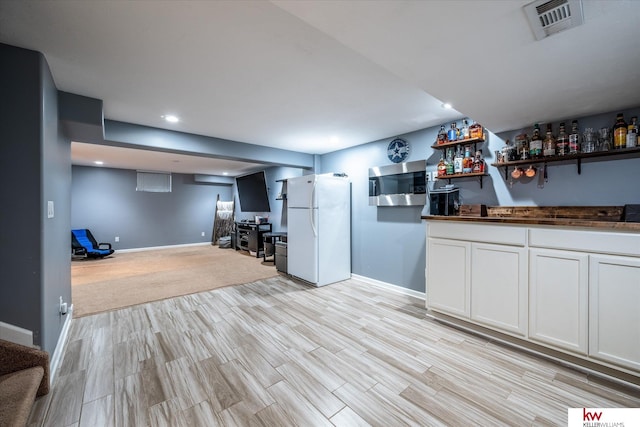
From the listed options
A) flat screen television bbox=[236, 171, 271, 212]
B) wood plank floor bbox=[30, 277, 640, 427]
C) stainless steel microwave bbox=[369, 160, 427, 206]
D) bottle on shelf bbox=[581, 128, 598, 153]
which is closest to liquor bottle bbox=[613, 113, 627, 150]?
bottle on shelf bbox=[581, 128, 598, 153]

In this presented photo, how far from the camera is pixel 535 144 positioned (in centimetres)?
227

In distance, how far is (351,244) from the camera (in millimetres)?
4238

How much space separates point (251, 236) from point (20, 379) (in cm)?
491

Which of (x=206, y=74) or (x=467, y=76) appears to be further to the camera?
(x=206, y=74)

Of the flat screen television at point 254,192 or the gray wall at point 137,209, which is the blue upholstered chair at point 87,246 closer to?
the gray wall at point 137,209

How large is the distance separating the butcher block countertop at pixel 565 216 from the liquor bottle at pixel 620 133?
49cm

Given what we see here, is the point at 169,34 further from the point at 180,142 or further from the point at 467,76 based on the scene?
the point at 180,142

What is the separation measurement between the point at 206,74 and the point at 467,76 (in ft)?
6.23

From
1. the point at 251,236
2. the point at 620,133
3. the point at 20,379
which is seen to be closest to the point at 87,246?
the point at 251,236

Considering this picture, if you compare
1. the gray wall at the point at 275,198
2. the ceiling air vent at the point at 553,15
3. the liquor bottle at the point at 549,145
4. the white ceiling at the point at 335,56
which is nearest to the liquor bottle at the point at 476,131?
the white ceiling at the point at 335,56

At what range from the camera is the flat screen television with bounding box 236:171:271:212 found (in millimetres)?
6238

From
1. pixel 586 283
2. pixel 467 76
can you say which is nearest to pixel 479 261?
pixel 586 283

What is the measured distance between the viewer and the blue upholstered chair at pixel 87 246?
5660 mm

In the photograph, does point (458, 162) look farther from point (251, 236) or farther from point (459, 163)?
point (251, 236)
